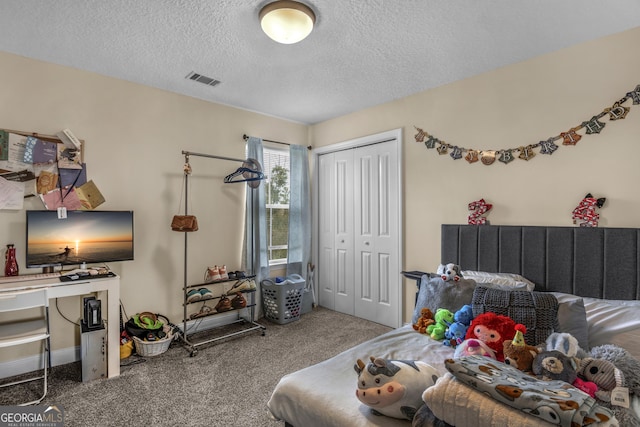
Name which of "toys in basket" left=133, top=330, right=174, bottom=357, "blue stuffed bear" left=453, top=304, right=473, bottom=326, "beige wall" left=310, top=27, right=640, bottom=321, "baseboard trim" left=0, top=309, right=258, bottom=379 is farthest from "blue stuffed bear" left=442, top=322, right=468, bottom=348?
"baseboard trim" left=0, top=309, right=258, bottom=379

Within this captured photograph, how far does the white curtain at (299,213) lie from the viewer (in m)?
4.30

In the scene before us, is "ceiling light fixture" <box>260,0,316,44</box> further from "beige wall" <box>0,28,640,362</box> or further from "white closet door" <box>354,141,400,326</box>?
"white closet door" <box>354,141,400,326</box>

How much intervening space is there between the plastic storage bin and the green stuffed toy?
6.66 ft

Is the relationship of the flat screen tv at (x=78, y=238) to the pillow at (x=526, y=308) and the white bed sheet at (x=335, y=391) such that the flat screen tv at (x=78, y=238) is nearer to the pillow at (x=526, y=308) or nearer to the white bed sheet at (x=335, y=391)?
the white bed sheet at (x=335, y=391)

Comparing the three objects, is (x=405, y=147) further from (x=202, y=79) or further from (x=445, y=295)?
(x=202, y=79)

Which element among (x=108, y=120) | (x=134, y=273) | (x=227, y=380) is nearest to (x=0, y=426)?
(x=227, y=380)

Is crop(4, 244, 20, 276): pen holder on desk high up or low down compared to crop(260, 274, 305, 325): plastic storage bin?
up

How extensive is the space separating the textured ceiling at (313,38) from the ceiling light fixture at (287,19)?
6 cm

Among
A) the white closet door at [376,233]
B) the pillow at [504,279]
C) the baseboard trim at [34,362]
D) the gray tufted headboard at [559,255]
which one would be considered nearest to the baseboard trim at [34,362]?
the baseboard trim at [34,362]

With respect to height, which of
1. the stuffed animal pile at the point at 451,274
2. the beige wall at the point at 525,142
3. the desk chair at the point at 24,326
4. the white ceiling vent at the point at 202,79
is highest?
the white ceiling vent at the point at 202,79

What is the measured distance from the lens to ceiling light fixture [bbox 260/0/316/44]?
196cm

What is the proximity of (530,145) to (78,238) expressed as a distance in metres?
3.87

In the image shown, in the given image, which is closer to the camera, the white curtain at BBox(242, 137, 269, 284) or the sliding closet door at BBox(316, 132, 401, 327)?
the sliding closet door at BBox(316, 132, 401, 327)

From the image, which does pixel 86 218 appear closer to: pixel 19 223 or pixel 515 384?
pixel 19 223
